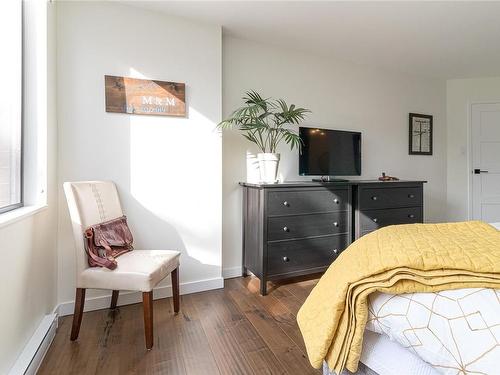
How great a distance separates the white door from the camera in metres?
3.71

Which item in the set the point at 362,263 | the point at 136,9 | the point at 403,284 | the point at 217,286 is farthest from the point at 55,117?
the point at 403,284

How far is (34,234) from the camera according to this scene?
4.93 feet

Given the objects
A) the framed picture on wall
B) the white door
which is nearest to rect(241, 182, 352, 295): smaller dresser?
the framed picture on wall

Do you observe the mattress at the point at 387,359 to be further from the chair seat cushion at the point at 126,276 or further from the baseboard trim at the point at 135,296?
the baseboard trim at the point at 135,296

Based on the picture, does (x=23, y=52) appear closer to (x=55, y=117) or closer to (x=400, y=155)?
(x=55, y=117)

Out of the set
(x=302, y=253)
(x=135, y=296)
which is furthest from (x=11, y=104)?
(x=302, y=253)

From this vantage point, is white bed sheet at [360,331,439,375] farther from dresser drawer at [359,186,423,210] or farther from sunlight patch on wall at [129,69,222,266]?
dresser drawer at [359,186,423,210]

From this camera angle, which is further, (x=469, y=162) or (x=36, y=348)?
(x=469, y=162)

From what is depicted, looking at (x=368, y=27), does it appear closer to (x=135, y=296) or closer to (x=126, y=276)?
(x=126, y=276)

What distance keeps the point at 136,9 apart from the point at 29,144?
130 centimetres

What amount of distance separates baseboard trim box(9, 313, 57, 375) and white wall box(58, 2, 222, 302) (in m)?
0.31

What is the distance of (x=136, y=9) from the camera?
2057 mm

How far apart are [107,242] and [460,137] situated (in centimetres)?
458

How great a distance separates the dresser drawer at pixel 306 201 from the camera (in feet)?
7.22
